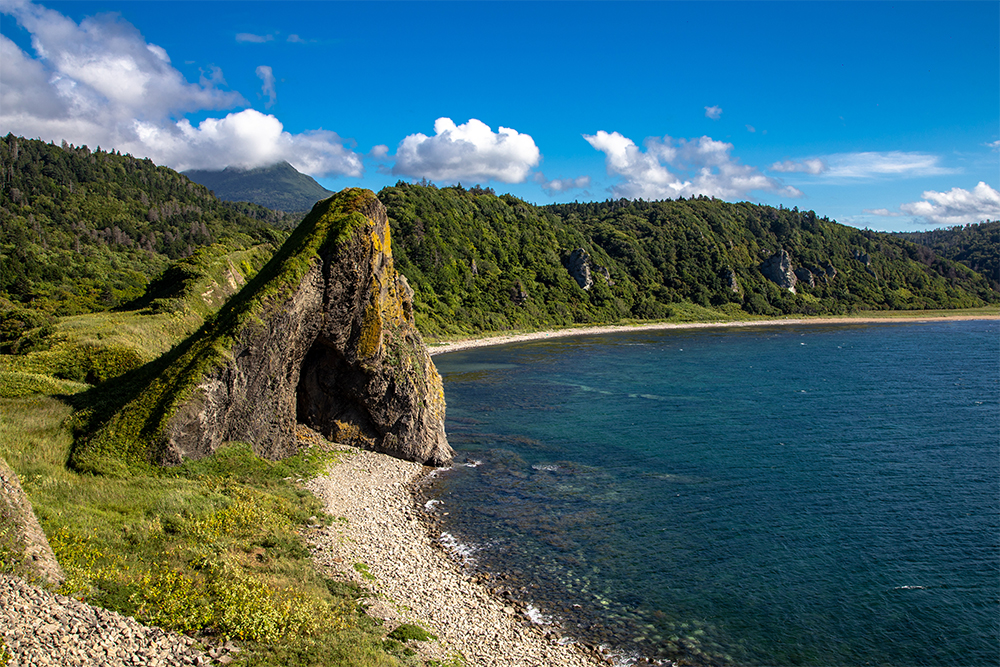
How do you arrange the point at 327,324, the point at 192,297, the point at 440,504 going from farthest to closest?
the point at 192,297
the point at 327,324
the point at 440,504

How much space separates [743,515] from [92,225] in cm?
15337

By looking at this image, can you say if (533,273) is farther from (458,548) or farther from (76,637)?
(76,637)

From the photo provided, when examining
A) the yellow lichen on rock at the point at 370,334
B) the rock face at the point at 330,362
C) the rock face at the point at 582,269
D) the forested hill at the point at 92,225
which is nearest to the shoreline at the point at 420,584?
the rock face at the point at 330,362

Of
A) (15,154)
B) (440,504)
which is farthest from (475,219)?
(440,504)

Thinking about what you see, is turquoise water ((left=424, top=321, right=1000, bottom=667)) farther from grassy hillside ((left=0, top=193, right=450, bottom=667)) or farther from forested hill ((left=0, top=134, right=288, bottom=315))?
forested hill ((left=0, top=134, right=288, bottom=315))

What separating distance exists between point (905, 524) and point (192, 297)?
183ft

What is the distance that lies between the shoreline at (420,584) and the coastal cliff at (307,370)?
4.66 metres

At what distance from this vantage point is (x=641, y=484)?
3366 centimetres

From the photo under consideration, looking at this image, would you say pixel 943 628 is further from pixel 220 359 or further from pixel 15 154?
pixel 15 154

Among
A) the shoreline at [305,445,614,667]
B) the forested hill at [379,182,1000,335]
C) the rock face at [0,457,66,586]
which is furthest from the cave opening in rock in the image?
the forested hill at [379,182,1000,335]

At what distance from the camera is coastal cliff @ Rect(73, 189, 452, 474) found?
80.6ft

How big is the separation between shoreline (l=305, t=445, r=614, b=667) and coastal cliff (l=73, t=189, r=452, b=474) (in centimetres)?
466

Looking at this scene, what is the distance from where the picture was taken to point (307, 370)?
3409cm

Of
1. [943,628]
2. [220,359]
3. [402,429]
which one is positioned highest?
A: [220,359]
